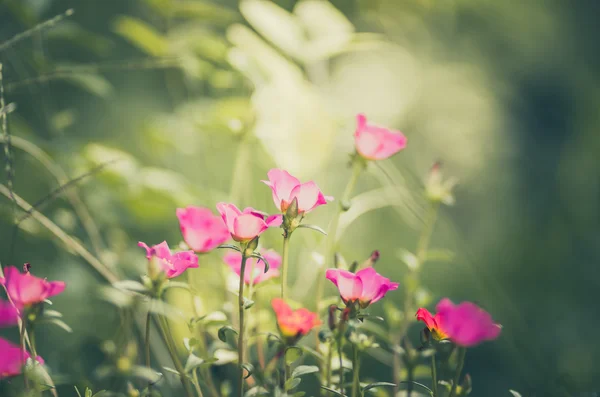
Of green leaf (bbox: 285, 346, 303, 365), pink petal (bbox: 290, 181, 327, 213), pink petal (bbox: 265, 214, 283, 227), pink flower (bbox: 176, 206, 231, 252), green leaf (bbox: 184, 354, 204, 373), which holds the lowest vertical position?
green leaf (bbox: 285, 346, 303, 365)

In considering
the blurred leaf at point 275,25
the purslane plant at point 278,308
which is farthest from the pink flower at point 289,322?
the blurred leaf at point 275,25

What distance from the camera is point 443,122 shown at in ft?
4.38

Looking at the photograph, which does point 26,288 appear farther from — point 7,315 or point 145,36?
point 145,36

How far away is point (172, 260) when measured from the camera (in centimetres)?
32

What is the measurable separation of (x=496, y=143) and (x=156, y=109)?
0.89 metres

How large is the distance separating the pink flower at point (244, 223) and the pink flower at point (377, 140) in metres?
0.10

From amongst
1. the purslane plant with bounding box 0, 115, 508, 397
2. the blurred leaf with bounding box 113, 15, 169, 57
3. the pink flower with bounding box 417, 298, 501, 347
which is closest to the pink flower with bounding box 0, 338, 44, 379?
the purslane plant with bounding box 0, 115, 508, 397

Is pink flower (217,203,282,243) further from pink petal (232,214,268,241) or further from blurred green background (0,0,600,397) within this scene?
blurred green background (0,0,600,397)

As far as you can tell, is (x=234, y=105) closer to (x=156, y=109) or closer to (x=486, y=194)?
(x=156, y=109)

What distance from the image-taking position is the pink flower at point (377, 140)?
0.37m

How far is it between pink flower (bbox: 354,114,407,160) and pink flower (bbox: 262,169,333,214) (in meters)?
0.07

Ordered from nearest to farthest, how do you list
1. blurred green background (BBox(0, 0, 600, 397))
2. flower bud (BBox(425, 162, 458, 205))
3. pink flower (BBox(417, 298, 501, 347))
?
pink flower (BBox(417, 298, 501, 347)) → flower bud (BBox(425, 162, 458, 205)) → blurred green background (BBox(0, 0, 600, 397))

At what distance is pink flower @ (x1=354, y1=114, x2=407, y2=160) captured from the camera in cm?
37

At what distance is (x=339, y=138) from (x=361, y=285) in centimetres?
47
